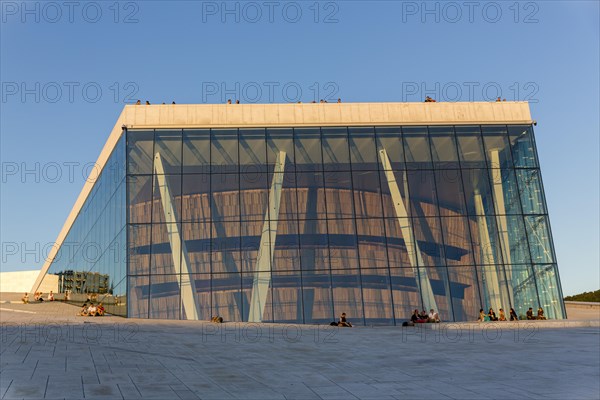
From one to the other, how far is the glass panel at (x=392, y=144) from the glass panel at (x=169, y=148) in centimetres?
1232

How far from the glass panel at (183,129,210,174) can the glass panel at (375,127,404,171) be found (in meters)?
10.6

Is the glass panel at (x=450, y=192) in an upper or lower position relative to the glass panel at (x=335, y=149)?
lower

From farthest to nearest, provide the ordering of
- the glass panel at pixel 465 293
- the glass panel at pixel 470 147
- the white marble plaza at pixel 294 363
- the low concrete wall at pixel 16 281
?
the low concrete wall at pixel 16 281 < the glass panel at pixel 470 147 < the glass panel at pixel 465 293 < the white marble plaza at pixel 294 363

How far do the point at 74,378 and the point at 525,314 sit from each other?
28039 millimetres

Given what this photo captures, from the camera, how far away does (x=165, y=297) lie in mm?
33938

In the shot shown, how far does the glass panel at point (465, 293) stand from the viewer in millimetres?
34844

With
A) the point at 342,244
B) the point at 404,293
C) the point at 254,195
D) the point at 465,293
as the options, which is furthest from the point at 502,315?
the point at 254,195

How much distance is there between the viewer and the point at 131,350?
1789cm

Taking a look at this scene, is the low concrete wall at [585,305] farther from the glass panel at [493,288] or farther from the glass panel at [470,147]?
the glass panel at [470,147]

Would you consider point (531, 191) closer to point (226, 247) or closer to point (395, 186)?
point (395, 186)

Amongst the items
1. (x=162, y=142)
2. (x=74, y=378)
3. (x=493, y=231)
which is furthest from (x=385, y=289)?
(x=74, y=378)

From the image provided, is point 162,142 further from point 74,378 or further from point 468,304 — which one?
point 74,378

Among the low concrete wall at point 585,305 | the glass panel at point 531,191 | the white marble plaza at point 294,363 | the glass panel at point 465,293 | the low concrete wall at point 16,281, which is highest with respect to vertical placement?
the low concrete wall at point 16,281

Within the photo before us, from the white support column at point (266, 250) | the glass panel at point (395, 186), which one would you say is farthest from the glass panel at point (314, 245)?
the glass panel at point (395, 186)
